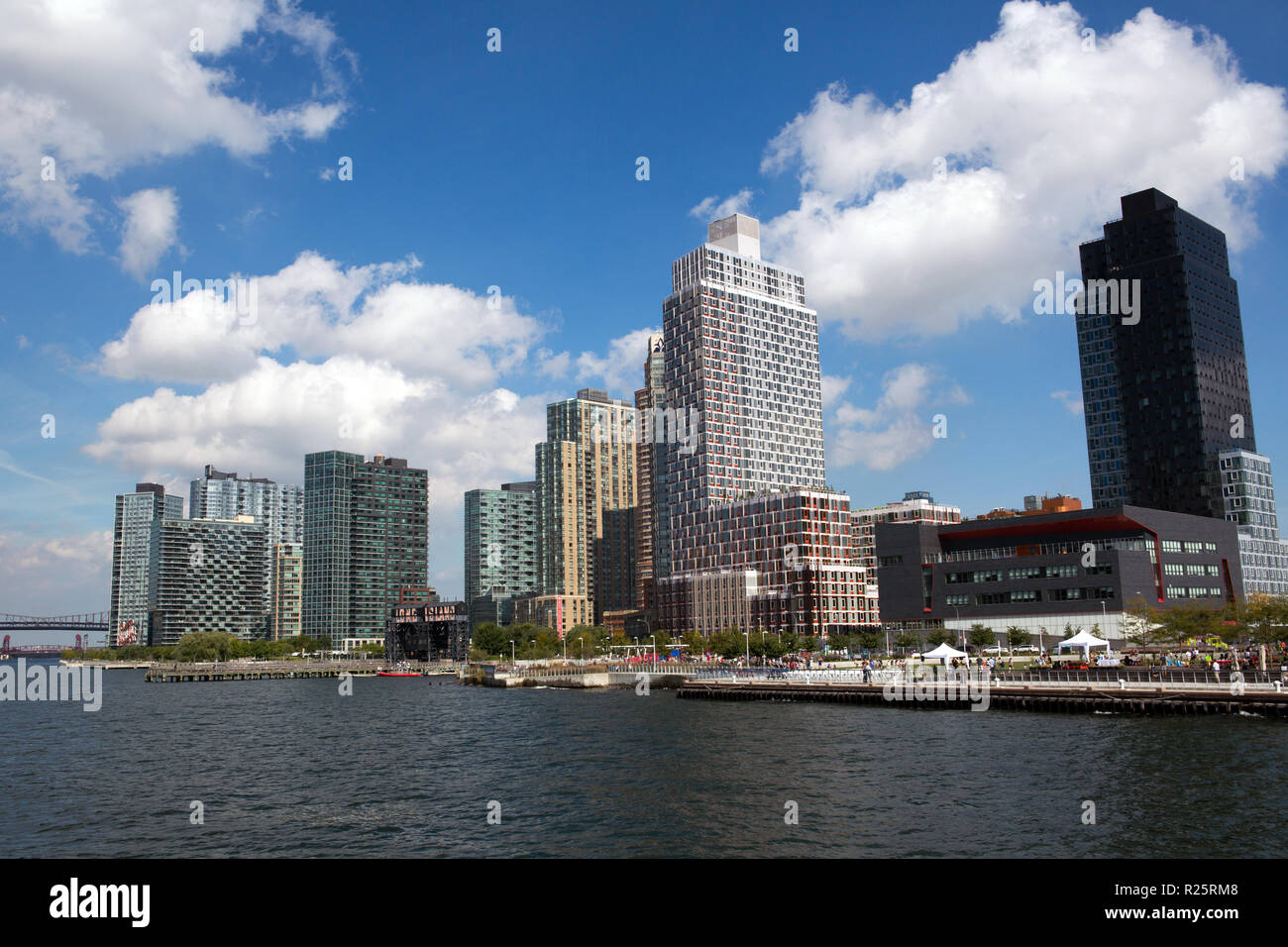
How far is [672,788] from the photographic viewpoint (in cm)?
5494

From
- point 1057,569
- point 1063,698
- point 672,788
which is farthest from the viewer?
point 1057,569

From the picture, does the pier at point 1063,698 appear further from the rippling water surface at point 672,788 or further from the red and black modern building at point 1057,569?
the red and black modern building at point 1057,569

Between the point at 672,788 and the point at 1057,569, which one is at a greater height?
the point at 1057,569

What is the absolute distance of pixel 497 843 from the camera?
134 feet

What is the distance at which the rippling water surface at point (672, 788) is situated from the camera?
40.5 meters

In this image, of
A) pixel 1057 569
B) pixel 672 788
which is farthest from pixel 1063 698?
pixel 1057 569

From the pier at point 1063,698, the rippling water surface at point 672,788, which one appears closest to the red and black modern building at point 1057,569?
the pier at point 1063,698

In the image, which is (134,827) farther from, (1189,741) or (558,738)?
(1189,741)

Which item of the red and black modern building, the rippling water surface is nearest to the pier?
the rippling water surface

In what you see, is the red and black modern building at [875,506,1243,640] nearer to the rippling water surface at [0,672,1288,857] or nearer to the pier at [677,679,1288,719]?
the pier at [677,679,1288,719]

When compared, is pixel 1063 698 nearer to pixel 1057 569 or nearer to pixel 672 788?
pixel 672 788

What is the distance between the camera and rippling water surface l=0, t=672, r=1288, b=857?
40.5 metres
